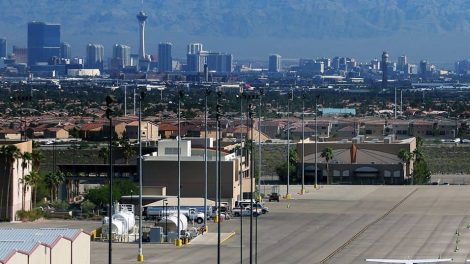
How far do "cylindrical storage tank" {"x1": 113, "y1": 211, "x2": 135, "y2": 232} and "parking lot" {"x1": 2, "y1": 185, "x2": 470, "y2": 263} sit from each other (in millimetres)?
2699

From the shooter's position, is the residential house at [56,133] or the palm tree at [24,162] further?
the residential house at [56,133]

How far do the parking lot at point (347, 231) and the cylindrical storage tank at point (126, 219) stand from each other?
2699mm

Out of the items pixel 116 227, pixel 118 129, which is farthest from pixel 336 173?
pixel 116 227

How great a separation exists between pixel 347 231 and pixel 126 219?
36.1 feet

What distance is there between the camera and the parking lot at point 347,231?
63750mm

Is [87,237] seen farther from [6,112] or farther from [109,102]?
[6,112]

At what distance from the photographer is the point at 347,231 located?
75125mm

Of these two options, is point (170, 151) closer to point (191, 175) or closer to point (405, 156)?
point (191, 175)

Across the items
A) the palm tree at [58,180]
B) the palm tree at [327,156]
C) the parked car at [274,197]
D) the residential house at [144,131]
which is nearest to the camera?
the palm tree at [58,180]

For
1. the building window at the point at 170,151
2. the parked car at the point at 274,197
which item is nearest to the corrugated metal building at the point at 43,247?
the building window at the point at 170,151

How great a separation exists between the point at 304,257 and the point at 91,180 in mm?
34480

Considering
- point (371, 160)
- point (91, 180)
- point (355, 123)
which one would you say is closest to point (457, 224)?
point (91, 180)

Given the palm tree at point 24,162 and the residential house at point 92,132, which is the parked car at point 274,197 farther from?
the residential house at point 92,132

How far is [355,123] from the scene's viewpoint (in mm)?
169125
